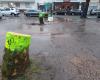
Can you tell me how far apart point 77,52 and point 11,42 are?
562 centimetres

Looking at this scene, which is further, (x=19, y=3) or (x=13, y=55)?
(x=19, y=3)

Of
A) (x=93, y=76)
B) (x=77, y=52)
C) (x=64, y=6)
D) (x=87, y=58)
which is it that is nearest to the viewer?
(x=93, y=76)

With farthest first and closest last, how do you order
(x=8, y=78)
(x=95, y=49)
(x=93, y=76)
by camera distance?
1. (x=95, y=49)
2. (x=93, y=76)
3. (x=8, y=78)

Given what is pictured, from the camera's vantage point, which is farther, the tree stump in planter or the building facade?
the building facade

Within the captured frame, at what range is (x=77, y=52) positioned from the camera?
13664 mm

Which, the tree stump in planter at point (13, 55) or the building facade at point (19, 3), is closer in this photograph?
the tree stump in planter at point (13, 55)

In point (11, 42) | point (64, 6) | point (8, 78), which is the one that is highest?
point (11, 42)

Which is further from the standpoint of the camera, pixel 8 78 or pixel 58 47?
pixel 58 47

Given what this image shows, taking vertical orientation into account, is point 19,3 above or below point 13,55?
below

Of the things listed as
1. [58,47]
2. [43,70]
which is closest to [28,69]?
[43,70]

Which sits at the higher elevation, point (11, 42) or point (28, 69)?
point (11, 42)

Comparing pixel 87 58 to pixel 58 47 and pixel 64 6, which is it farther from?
pixel 64 6

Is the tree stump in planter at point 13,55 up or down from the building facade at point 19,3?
up

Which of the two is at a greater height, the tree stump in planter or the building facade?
the tree stump in planter
